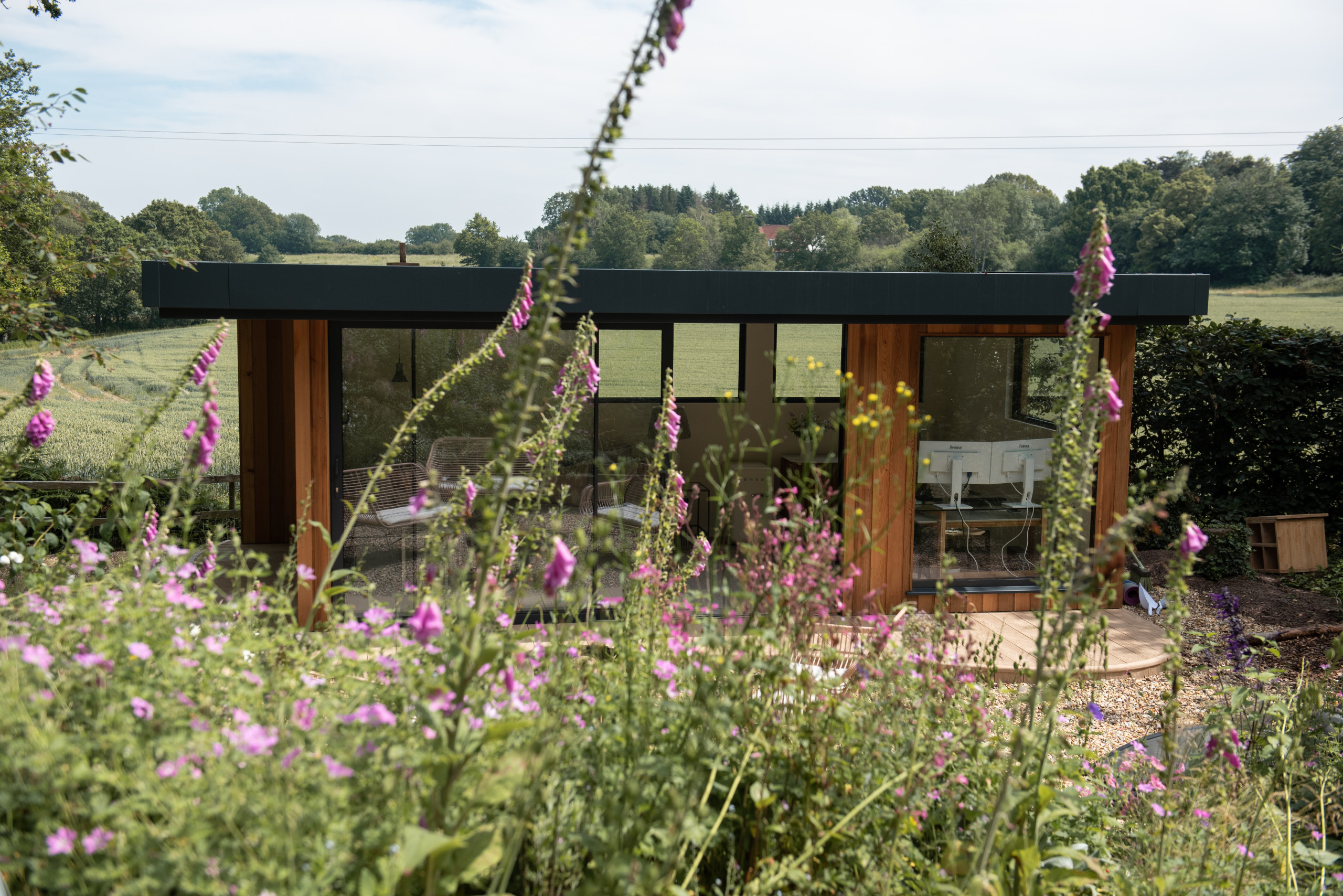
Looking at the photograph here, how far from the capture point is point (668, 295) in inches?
240

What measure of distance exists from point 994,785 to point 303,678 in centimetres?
177

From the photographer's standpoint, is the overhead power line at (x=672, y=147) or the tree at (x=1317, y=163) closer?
the tree at (x=1317, y=163)

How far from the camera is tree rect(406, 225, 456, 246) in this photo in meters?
53.0

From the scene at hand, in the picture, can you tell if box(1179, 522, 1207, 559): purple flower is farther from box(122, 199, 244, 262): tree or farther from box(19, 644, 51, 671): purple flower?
→ box(122, 199, 244, 262): tree

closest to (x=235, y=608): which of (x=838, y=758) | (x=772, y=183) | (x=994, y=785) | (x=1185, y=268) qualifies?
(x=838, y=758)

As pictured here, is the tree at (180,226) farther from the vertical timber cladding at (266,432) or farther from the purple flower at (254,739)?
the purple flower at (254,739)

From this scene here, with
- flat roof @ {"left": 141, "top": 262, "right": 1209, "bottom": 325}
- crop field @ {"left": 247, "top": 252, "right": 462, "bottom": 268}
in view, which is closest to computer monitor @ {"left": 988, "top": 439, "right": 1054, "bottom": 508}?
flat roof @ {"left": 141, "top": 262, "right": 1209, "bottom": 325}

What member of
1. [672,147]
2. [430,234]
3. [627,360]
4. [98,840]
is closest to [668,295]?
[627,360]

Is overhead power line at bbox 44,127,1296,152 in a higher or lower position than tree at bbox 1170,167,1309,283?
higher

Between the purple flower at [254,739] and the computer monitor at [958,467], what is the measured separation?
624 cm

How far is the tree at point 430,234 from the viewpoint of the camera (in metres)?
53.0

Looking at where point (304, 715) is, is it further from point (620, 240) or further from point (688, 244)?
point (688, 244)

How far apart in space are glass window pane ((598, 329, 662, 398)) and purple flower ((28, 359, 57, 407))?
183 inches

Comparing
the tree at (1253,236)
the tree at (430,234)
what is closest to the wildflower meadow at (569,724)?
the tree at (1253,236)
